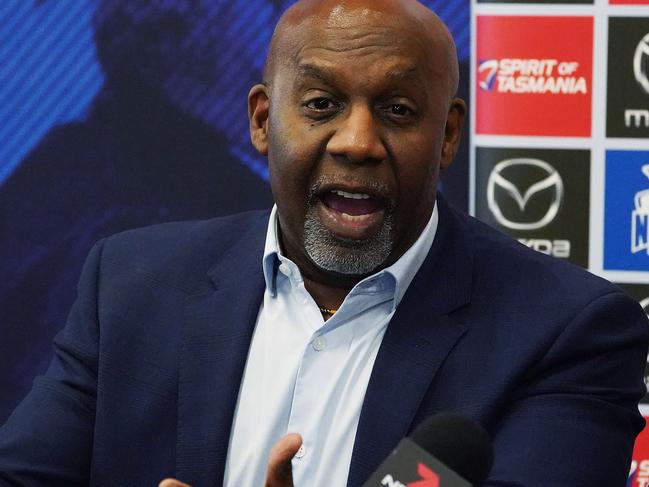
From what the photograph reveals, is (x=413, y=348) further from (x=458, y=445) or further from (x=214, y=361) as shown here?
(x=458, y=445)

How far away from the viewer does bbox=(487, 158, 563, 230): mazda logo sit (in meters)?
2.41

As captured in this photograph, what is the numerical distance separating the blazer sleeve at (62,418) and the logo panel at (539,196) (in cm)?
88

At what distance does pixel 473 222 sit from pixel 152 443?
0.68 m

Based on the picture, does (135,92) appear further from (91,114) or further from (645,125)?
(645,125)

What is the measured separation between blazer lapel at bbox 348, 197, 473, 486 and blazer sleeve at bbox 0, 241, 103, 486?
48 cm

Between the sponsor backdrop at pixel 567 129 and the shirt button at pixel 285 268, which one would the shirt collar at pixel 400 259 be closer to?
the shirt button at pixel 285 268

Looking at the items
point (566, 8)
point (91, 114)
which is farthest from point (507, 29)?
point (91, 114)

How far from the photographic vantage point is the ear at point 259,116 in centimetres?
195

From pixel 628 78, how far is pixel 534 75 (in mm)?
192

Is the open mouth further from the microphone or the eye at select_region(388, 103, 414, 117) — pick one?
the microphone

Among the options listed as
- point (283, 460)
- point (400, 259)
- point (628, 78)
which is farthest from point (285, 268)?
point (628, 78)

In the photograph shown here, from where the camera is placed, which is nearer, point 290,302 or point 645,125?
point 290,302

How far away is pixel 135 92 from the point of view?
8.34 feet

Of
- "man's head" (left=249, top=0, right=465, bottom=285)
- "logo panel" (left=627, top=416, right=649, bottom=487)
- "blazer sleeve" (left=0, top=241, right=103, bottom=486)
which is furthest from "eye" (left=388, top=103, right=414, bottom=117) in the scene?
"logo panel" (left=627, top=416, right=649, bottom=487)
